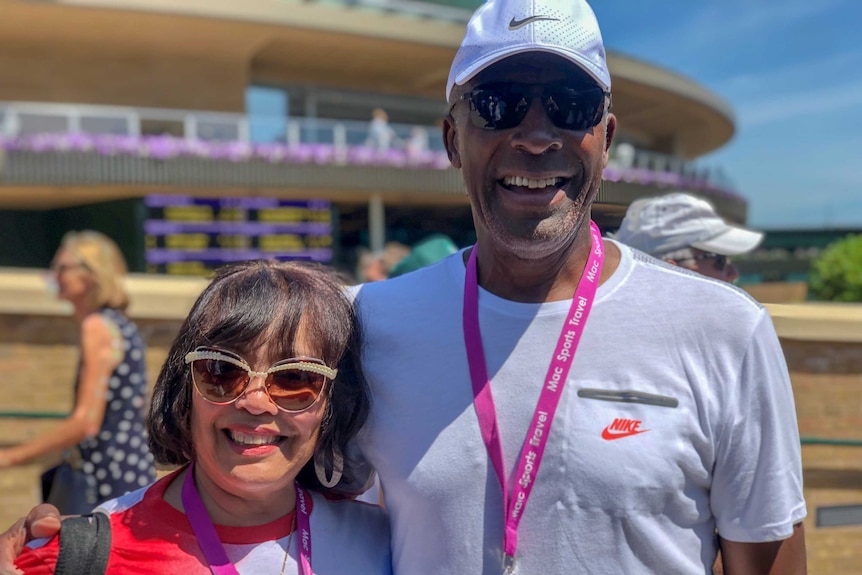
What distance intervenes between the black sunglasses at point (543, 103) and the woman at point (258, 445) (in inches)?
23.5

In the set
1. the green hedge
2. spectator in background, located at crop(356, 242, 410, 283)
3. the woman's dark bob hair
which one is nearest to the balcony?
the green hedge

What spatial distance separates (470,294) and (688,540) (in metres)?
0.71

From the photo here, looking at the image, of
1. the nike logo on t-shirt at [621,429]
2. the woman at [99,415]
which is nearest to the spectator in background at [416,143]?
the woman at [99,415]

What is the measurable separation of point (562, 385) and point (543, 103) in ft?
2.02

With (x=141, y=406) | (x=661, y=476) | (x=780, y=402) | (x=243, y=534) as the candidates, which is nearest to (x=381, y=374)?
(x=243, y=534)

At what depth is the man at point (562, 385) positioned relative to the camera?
5.04ft

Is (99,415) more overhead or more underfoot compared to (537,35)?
more underfoot

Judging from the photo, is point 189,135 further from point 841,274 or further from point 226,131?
point 841,274

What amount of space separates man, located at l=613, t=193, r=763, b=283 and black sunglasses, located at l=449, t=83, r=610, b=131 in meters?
1.53

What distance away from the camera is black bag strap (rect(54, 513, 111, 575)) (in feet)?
5.20

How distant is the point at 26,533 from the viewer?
163 cm

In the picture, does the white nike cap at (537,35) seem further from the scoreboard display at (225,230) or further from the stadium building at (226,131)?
the scoreboard display at (225,230)

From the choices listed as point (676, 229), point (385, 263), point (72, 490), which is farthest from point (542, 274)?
point (385, 263)

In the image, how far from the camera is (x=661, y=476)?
1.52 metres
